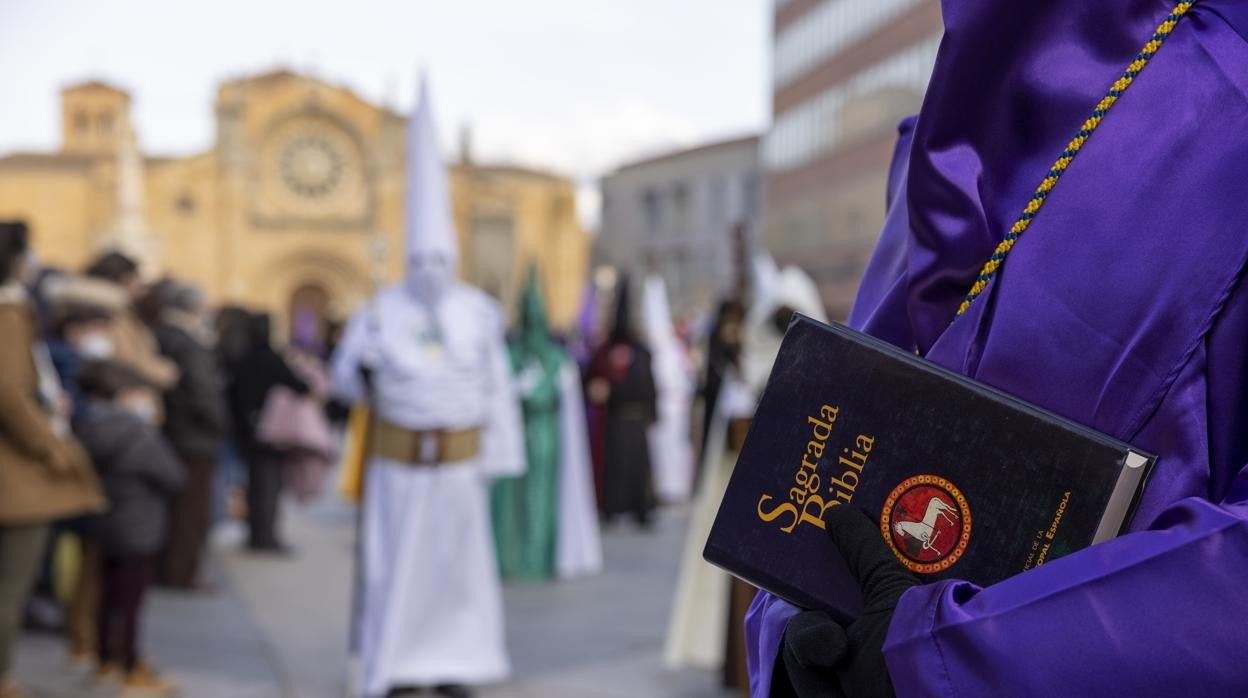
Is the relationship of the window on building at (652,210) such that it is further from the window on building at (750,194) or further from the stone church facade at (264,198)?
the stone church facade at (264,198)

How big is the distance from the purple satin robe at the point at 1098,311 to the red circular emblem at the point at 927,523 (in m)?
0.07

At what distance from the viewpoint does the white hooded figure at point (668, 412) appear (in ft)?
40.1

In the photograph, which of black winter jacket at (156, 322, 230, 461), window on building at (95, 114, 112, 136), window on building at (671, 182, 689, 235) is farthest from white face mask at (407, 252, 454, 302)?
window on building at (95, 114, 112, 136)

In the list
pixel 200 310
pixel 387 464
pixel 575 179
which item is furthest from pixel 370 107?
pixel 387 464

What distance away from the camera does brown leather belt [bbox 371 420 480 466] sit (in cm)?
514

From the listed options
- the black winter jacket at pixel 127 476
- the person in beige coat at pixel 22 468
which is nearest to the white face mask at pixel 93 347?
the black winter jacket at pixel 127 476

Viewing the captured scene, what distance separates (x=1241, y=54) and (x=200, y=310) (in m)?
7.53

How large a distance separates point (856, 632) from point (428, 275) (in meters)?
4.50

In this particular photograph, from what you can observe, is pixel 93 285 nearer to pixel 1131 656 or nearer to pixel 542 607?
pixel 542 607

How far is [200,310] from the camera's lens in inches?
309

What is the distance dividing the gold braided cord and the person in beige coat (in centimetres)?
415

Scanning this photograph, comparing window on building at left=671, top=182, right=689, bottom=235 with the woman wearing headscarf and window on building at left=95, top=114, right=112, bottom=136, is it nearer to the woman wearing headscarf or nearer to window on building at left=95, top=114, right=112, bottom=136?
window on building at left=95, top=114, right=112, bottom=136

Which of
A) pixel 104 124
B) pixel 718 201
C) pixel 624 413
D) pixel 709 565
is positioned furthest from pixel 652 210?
pixel 709 565

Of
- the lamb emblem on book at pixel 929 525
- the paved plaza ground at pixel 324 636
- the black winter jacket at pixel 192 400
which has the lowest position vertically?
the paved plaza ground at pixel 324 636
